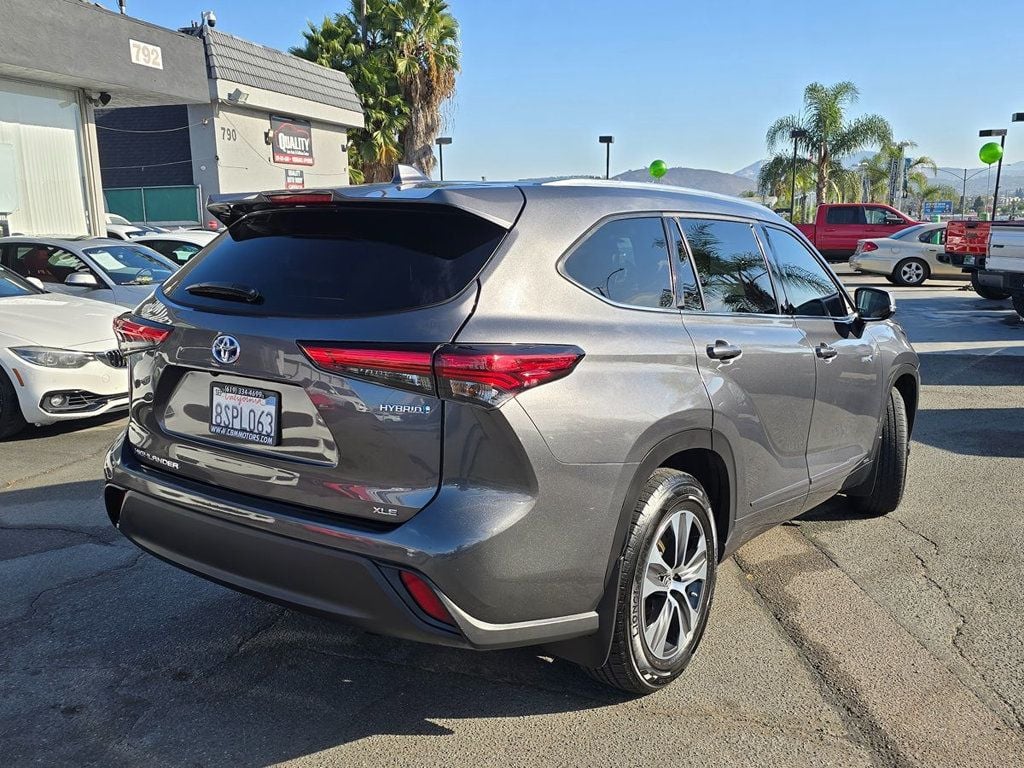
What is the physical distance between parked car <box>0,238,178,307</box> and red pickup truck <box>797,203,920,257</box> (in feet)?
69.6

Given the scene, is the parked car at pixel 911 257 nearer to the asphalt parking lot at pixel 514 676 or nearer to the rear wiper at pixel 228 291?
the asphalt parking lot at pixel 514 676

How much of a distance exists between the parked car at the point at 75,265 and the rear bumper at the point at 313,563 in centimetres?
648

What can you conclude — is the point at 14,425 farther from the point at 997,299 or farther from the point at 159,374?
the point at 997,299

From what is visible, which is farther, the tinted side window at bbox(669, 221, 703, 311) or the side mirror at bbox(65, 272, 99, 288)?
the side mirror at bbox(65, 272, 99, 288)

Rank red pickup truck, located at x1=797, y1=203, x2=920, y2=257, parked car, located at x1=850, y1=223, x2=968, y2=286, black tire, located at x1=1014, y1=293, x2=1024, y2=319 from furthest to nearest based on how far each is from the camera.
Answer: red pickup truck, located at x1=797, y1=203, x2=920, y2=257 < parked car, located at x1=850, y1=223, x2=968, y2=286 < black tire, located at x1=1014, y1=293, x2=1024, y2=319

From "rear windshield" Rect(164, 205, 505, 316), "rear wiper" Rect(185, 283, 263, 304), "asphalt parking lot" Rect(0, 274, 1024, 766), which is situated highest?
"rear windshield" Rect(164, 205, 505, 316)

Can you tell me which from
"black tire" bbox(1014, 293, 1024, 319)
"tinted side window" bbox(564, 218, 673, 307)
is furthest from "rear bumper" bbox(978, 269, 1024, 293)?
"tinted side window" bbox(564, 218, 673, 307)

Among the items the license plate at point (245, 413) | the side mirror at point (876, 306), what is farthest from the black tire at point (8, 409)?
the side mirror at point (876, 306)

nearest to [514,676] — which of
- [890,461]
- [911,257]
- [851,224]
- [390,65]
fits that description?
[890,461]

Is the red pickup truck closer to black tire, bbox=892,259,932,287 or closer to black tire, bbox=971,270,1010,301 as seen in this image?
black tire, bbox=892,259,932,287

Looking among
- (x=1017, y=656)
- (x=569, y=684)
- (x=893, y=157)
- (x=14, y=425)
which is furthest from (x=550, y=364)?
(x=893, y=157)

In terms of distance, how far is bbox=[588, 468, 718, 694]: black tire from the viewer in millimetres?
2818

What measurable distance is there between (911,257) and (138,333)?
20557 millimetres

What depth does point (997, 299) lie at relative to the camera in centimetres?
1628
